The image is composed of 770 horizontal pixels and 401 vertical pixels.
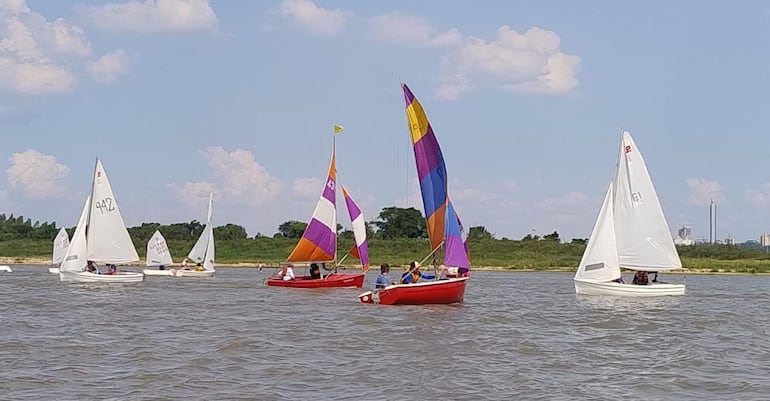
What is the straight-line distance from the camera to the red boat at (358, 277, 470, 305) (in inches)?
1123

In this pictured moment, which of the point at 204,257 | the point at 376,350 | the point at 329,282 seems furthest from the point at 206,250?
the point at 376,350

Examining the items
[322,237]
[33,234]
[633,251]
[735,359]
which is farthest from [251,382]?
[33,234]

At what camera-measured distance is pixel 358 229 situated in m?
45.1

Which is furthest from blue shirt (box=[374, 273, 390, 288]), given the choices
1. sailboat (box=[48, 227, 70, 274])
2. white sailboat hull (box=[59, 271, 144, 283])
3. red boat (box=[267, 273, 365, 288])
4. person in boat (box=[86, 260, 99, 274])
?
sailboat (box=[48, 227, 70, 274])

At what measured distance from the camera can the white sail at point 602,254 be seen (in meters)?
36.5

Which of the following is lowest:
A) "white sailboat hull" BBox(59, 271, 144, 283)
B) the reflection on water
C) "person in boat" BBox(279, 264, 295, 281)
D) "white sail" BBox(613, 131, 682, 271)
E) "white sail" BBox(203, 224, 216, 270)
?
the reflection on water

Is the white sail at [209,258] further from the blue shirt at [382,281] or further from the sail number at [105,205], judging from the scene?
the blue shirt at [382,281]

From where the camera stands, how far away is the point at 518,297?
40125mm

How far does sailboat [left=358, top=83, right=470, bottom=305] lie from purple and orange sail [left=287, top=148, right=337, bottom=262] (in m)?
15.3

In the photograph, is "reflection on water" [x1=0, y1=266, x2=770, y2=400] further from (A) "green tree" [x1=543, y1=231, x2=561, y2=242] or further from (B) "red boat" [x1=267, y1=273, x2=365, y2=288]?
(A) "green tree" [x1=543, y1=231, x2=561, y2=242]

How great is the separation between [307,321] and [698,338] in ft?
32.9

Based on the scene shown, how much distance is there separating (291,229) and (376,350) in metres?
97.3

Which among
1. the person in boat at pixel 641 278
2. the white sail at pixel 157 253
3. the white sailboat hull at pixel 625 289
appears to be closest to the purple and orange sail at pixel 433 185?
the white sailboat hull at pixel 625 289

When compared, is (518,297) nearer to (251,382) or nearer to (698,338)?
(698,338)
